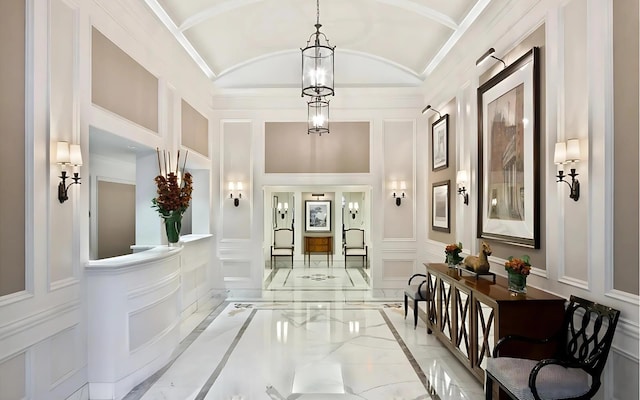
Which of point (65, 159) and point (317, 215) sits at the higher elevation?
point (65, 159)

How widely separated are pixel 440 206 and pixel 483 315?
10.9ft

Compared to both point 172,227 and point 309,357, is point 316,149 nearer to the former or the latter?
point 172,227

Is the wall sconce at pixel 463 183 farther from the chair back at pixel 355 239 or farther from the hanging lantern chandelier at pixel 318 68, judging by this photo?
the chair back at pixel 355 239

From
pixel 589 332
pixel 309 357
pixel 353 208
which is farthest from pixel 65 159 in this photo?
pixel 353 208

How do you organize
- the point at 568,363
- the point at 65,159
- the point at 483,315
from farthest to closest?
the point at 483,315 → the point at 65,159 → the point at 568,363

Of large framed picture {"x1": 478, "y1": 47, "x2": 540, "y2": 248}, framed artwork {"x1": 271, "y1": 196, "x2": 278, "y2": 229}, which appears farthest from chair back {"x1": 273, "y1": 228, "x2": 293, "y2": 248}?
large framed picture {"x1": 478, "y1": 47, "x2": 540, "y2": 248}

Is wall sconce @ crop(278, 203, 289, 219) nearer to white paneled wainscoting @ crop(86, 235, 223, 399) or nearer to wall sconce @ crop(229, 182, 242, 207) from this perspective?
wall sconce @ crop(229, 182, 242, 207)

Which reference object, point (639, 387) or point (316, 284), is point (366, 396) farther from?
point (316, 284)

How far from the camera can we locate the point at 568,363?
254 cm

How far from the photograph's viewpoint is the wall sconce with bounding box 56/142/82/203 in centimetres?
304

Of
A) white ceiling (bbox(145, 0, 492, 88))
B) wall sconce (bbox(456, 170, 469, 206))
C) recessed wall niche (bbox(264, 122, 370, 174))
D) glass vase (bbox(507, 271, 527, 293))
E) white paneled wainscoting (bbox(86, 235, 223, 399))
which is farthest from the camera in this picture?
recessed wall niche (bbox(264, 122, 370, 174))

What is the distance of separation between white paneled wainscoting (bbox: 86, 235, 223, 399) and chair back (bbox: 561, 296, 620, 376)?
3.69m

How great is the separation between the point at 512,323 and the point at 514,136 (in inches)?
75.4

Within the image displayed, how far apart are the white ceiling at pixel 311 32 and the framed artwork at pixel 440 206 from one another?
203 centimetres
